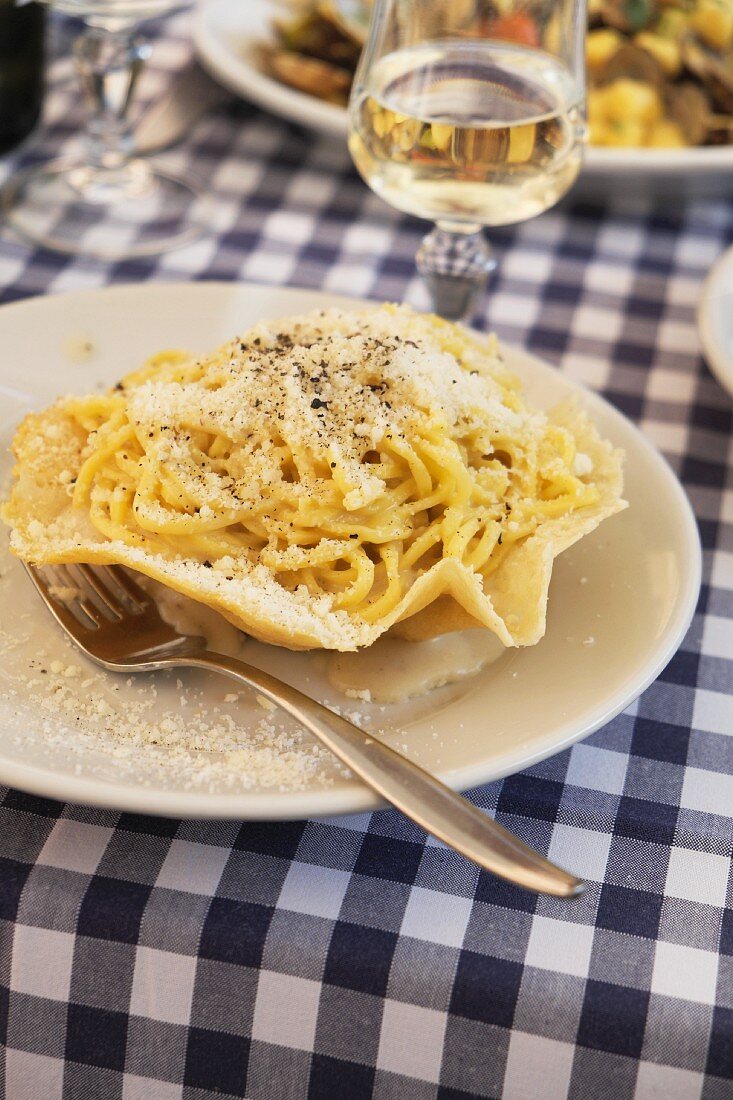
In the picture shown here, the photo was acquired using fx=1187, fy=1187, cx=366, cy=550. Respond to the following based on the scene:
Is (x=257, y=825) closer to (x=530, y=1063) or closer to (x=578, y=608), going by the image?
(x=530, y=1063)

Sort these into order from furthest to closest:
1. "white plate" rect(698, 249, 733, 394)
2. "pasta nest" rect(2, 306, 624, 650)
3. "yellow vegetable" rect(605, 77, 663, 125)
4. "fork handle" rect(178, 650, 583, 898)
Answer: "yellow vegetable" rect(605, 77, 663, 125) < "white plate" rect(698, 249, 733, 394) < "pasta nest" rect(2, 306, 624, 650) < "fork handle" rect(178, 650, 583, 898)

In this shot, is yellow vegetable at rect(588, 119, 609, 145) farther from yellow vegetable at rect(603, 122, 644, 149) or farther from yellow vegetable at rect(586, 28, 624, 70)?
yellow vegetable at rect(586, 28, 624, 70)

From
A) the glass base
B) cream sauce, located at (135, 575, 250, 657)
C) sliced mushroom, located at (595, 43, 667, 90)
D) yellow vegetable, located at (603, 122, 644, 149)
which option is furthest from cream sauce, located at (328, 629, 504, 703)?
sliced mushroom, located at (595, 43, 667, 90)

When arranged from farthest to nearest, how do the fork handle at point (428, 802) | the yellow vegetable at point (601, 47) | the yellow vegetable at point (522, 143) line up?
the yellow vegetable at point (601, 47)
the yellow vegetable at point (522, 143)
the fork handle at point (428, 802)

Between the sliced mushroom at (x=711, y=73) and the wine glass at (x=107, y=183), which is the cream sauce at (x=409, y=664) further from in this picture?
the sliced mushroom at (x=711, y=73)

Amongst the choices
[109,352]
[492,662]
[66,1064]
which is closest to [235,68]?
[109,352]

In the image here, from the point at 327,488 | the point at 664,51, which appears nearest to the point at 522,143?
the point at 327,488

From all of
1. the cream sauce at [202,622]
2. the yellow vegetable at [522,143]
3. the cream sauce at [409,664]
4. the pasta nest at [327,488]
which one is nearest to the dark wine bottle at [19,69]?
the yellow vegetable at [522,143]

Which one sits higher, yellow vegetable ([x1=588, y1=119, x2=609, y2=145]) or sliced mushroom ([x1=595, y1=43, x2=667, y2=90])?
sliced mushroom ([x1=595, y1=43, x2=667, y2=90])
